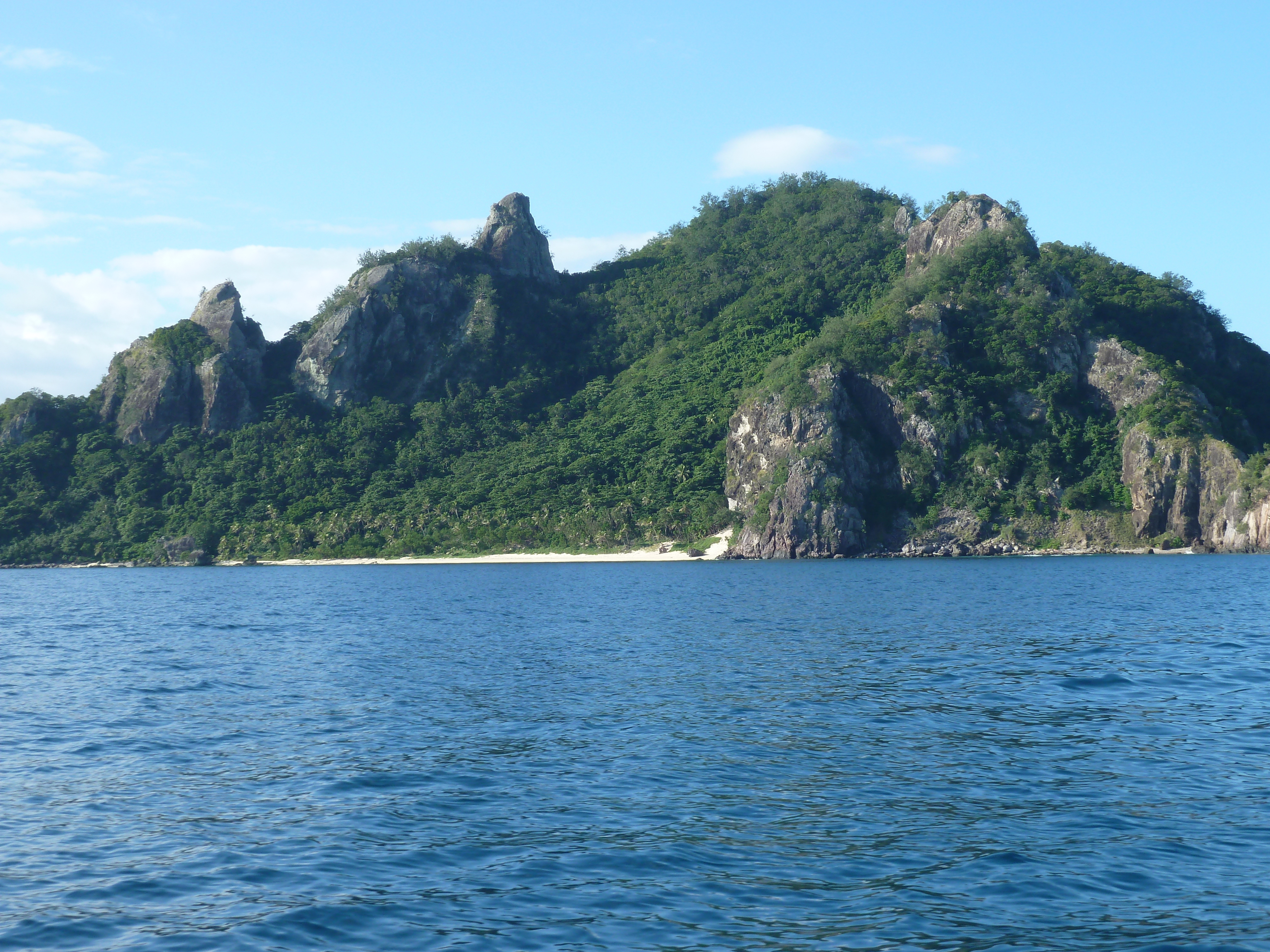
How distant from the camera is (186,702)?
29.6 meters

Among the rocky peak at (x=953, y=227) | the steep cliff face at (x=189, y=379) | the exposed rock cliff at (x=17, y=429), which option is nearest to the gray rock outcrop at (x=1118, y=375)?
the rocky peak at (x=953, y=227)

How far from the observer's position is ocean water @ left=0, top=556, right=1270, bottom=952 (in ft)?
43.2

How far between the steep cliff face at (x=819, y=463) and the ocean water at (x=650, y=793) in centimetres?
9348

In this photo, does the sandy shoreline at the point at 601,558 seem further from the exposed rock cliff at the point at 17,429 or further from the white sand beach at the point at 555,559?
the exposed rock cliff at the point at 17,429

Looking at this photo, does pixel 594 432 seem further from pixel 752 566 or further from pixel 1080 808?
pixel 1080 808

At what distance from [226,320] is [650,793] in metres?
195

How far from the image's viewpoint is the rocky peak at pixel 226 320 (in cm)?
19300

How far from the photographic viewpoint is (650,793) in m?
18.8

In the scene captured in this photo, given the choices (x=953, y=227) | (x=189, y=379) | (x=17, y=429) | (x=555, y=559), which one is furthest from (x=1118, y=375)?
(x=17, y=429)

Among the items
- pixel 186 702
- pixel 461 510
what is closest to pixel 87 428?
pixel 461 510

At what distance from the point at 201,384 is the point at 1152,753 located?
193 metres

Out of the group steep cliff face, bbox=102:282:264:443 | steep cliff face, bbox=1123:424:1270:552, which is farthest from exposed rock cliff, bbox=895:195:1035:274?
steep cliff face, bbox=102:282:264:443

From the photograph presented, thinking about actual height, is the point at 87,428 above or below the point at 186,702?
above

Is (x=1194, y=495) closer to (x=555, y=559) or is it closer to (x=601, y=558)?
(x=601, y=558)
